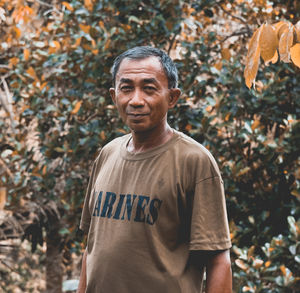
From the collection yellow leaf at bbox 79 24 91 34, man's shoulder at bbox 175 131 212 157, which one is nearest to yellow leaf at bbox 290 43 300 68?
man's shoulder at bbox 175 131 212 157

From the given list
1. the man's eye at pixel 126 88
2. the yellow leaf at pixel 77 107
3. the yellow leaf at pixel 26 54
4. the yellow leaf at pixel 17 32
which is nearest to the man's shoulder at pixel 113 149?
the man's eye at pixel 126 88

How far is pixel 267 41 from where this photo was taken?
145 cm

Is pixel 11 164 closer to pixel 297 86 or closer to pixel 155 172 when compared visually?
pixel 297 86

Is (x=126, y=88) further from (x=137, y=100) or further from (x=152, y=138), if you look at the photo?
(x=152, y=138)

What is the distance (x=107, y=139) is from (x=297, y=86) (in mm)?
1573

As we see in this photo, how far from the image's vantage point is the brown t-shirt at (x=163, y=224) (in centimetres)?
149

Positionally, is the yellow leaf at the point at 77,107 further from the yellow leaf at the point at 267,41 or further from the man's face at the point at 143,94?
the yellow leaf at the point at 267,41

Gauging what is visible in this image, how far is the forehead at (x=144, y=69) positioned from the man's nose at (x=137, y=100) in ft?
0.17

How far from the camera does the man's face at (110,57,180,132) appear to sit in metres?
1.60

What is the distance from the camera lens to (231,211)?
11.9 ft

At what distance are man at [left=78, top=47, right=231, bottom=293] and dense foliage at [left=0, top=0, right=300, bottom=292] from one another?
1.79m

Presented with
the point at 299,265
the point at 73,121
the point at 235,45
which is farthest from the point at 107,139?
the point at 299,265

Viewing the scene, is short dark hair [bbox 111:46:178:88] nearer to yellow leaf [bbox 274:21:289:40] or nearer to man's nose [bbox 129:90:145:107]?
man's nose [bbox 129:90:145:107]

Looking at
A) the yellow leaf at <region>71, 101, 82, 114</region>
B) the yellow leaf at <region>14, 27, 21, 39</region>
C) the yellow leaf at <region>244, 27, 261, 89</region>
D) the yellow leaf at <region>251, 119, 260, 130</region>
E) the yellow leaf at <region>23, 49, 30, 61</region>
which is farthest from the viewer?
the yellow leaf at <region>14, 27, 21, 39</region>
